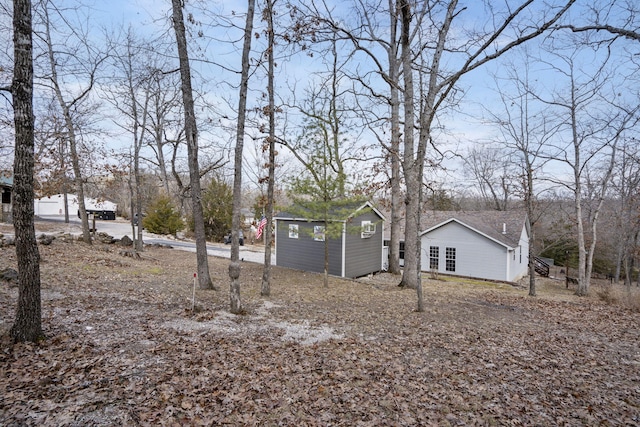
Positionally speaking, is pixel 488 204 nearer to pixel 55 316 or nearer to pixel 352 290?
pixel 352 290

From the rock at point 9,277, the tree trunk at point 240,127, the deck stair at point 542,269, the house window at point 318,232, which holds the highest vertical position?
the tree trunk at point 240,127

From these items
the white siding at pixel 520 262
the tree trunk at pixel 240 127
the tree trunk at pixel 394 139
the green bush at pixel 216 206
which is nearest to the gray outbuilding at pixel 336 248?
the tree trunk at pixel 394 139

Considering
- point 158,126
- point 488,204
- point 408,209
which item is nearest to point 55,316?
point 408,209

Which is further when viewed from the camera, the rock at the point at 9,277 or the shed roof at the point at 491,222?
the shed roof at the point at 491,222

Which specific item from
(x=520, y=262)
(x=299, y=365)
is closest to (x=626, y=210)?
(x=520, y=262)

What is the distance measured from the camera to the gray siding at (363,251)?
16.0m

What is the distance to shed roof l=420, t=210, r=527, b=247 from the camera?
68.5ft

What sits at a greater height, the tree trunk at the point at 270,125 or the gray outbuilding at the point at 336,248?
the tree trunk at the point at 270,125

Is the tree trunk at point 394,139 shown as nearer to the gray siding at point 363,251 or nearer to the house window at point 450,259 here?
the gray siding at point 363,251

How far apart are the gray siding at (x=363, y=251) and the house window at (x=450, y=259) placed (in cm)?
617

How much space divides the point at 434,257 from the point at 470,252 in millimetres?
2365

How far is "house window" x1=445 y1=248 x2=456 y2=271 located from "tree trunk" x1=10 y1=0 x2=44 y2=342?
844 inches

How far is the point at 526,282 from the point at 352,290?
16.2m

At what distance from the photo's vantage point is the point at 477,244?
20.9m
